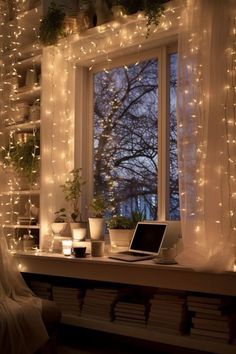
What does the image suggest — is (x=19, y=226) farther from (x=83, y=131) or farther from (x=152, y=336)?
(x=152, y=336)

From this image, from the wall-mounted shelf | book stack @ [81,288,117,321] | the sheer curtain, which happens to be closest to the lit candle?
book stack @ [81,288,117,321]

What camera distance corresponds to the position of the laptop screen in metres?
3.10

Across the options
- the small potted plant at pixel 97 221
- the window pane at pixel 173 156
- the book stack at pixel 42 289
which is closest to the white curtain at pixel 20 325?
the book stack at pixel 42 289

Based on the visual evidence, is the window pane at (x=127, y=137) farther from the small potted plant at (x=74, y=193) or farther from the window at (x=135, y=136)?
the small potted plant at (x=74, y=193)

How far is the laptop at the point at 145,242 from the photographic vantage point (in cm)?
308

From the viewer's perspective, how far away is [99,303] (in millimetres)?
3215

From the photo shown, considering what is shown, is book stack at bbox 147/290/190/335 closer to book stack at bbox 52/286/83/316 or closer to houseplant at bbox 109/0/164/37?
book stack at bbox 52/286/83/316

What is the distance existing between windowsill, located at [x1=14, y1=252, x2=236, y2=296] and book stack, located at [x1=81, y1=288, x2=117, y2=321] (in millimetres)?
195

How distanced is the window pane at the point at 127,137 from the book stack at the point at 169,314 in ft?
2.42

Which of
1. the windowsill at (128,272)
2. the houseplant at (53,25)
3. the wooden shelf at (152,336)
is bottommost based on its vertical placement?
the wooden shelf at (152,336)

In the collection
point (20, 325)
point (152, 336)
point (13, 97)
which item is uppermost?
point (13, 97)

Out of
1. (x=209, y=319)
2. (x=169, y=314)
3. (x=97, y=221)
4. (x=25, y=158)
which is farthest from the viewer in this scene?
(x=25, y=158)

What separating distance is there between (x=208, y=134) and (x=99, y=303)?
1.40 metres

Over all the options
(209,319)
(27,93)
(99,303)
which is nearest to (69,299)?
(99,303)
